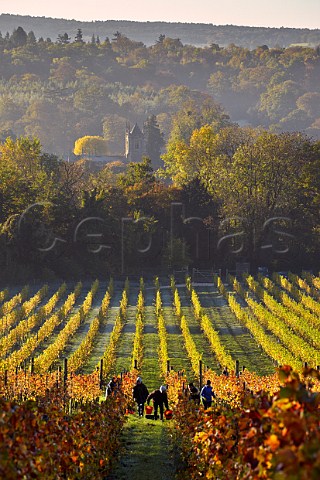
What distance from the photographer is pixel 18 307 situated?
47938 mm

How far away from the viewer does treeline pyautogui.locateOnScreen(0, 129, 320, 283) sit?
2376 inches

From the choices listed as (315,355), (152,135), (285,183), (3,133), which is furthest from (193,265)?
(3,133)

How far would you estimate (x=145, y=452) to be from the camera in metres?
19.1

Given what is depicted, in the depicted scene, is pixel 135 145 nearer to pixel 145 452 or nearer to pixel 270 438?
pixel 145 452

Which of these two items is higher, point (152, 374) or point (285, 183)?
point (285, 183)

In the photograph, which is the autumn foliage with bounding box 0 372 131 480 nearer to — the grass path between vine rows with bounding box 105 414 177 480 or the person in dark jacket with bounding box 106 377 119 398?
the person in dark jacket with bounding box 106 377 119 398

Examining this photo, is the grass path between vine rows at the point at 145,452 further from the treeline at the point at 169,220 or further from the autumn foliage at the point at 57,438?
the treeline at the point at 169,220

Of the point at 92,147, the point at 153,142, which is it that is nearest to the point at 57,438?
the point at 153,142

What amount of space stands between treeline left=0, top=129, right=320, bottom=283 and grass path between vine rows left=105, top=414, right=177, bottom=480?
120 ft

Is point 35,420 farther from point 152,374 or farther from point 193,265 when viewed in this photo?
point 193,265

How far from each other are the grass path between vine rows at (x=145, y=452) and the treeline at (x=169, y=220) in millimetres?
36656

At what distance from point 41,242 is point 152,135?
93011 mm

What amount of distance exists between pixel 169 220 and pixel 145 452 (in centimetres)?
4755

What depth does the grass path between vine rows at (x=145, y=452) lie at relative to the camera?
55.1 feet
